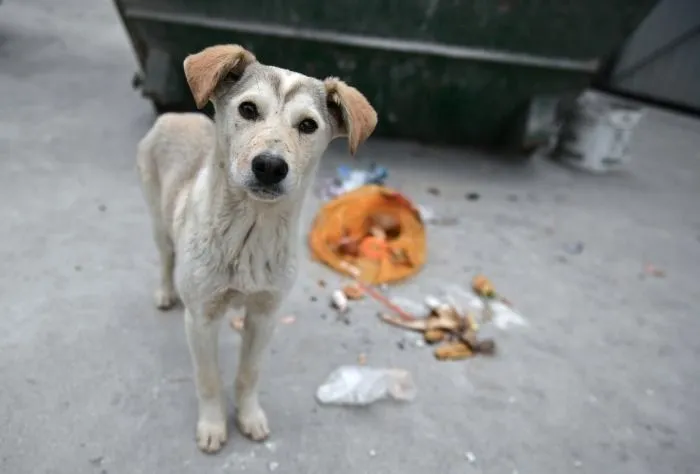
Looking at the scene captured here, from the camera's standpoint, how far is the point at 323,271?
11.1ft

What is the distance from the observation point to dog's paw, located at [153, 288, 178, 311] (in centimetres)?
288

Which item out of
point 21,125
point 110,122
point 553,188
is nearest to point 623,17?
point 553,188

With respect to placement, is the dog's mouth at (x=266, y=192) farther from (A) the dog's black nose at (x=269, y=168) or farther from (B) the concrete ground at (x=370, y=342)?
(B) the concrete ground at (x=370, y=342)

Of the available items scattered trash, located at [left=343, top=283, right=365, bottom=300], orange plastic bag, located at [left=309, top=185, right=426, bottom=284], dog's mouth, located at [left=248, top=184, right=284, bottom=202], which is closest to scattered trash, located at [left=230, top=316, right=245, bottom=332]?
scattered trash, located at [left=343, top=283, right=365, bottom=300]

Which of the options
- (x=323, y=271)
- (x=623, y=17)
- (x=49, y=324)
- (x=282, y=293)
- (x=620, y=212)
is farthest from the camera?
(x=620, y=212)

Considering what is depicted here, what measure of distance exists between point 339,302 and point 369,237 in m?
0.66

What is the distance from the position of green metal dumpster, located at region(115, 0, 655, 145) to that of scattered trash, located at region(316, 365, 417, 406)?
8.75ft

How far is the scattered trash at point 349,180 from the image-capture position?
418 cm

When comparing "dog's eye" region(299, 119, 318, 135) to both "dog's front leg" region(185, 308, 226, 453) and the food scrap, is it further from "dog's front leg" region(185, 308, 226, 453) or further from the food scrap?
the food scrap

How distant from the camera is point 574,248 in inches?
161

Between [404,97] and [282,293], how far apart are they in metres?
3.17

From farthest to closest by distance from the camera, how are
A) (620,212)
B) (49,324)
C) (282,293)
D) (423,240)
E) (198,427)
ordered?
1. (620,212)
2. (423,240)
3. (49,324)
4. (198,427)
5. (282,293)

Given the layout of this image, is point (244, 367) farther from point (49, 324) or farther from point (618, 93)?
point (618, 93)

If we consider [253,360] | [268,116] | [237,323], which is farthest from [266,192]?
[237,323]
